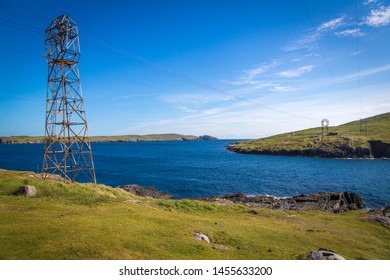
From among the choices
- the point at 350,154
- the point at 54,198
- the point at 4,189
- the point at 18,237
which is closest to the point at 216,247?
the point at 18,237

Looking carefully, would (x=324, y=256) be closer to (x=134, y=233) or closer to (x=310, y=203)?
(x=134, y=233)

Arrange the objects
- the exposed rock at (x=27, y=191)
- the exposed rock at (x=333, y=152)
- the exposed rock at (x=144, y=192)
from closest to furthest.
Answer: the exposed rock at (x=27, y=191), the exposed rock at (x=144, y=192), the exposed rock at (x=333, y=152)

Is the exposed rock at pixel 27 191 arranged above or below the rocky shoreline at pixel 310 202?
above

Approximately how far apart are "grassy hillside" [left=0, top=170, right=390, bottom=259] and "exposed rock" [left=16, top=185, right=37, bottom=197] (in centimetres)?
89

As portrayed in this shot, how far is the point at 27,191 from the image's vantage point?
103 ft

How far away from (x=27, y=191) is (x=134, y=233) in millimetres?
18788

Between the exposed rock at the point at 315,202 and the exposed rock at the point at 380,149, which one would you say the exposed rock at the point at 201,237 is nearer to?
the exposed rock at the point at 315,202

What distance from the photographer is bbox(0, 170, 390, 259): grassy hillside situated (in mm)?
17125

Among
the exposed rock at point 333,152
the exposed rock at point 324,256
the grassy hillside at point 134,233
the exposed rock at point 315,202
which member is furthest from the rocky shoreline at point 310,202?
the exposed rock at point 333,152

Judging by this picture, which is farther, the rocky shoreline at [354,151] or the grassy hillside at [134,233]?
the rocky shoreline at [354,151]

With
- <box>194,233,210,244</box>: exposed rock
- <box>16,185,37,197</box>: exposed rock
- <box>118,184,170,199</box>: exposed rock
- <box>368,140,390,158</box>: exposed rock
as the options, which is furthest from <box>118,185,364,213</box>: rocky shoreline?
<box>368,140,390,158</box>: exposed rock

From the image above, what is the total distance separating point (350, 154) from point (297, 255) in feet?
546

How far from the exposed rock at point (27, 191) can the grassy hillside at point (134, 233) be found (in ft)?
2.94

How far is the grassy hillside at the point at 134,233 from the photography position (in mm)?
17125
